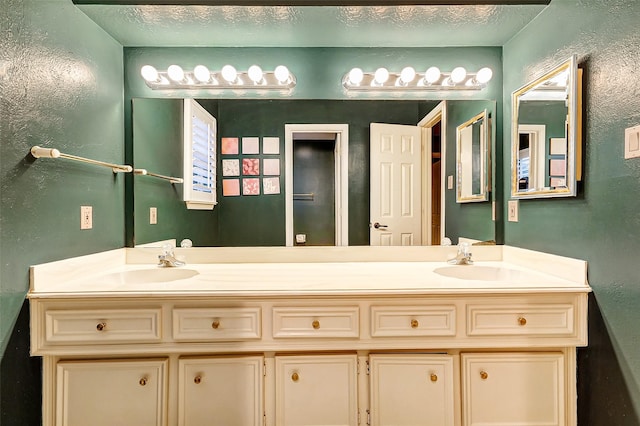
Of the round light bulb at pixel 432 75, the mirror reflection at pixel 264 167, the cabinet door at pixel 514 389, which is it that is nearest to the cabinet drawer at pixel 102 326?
the mirror reflection at pixel 264 167

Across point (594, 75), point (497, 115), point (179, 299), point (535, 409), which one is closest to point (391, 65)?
point (497, 115)

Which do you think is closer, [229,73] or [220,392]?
[220,392]

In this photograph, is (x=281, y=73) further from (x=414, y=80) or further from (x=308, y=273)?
(x=308, y=273)

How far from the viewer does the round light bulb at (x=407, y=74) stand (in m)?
1.77

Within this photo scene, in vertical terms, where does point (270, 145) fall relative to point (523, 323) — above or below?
above

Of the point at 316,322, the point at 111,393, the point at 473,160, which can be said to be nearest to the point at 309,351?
the point at 316,322

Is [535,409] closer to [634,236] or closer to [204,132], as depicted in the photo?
[634,236]

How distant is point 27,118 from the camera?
120cm

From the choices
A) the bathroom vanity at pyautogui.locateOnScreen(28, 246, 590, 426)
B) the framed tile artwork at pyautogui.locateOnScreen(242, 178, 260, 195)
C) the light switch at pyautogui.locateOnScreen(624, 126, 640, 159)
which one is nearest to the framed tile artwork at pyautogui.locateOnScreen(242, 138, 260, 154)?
the framed tile artwork at pyautogui.locateOnScreen(242, 178, 260, 195)

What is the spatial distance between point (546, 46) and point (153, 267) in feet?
7.58

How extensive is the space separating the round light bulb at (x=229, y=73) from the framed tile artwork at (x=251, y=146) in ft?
1.15

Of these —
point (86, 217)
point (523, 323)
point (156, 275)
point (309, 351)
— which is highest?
point (86, 217)

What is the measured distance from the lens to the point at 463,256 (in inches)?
68.0

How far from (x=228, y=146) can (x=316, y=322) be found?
44.5 inches
